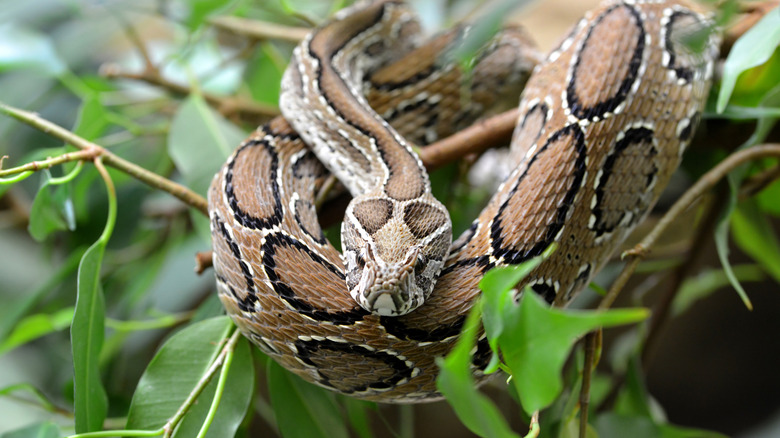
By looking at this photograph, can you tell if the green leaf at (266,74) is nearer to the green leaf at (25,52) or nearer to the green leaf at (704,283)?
the green leaf at (25,52)

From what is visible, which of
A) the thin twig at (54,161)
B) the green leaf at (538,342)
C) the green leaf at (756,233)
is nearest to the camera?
the green leaf at (538,342)

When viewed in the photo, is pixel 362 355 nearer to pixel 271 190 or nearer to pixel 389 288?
pixel 389 288

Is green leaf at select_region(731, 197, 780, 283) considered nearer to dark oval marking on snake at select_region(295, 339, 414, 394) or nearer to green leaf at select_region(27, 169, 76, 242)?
dark oval marking on snake at select_region(295, 339, 414, 394)

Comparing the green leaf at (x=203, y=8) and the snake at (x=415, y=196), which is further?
the green leaf at (x=203, y=8)

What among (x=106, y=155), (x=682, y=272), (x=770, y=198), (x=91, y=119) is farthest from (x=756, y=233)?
(x=91, y=119)

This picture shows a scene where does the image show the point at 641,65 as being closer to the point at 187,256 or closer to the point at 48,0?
the point at 187,256

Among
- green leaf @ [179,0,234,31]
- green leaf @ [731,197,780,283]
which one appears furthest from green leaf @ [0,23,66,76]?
green leaf @ [731,197,780,283]

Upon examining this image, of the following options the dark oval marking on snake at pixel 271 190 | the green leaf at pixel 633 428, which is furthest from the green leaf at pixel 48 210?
the green leaf at pixel 633 428
